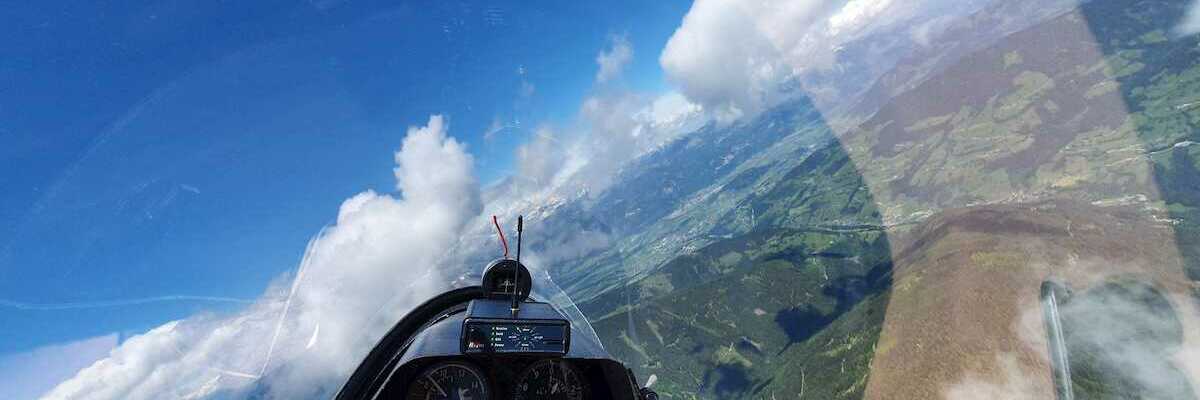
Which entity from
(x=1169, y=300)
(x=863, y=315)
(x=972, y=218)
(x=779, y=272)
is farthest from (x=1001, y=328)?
A: (x=779, y=272)

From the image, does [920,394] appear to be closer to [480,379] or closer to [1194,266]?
[1194,266]

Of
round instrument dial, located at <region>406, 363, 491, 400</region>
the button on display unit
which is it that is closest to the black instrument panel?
round instrument dial, located at <region>406, 363, 491, 400</region>

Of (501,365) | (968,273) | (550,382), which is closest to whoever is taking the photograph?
(501,365)

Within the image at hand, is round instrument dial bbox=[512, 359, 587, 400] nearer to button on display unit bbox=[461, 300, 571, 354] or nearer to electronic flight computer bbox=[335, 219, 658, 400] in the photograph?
electronic flight computer bbox=[335, 219, 658, 400]

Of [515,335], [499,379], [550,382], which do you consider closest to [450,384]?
[499,379]

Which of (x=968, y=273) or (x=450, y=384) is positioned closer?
(x=450, y=384)

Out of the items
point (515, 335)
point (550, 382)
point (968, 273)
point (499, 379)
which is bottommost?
point (550, 382)

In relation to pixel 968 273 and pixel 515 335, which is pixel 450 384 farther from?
pixel 968 273

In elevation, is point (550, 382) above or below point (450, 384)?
below

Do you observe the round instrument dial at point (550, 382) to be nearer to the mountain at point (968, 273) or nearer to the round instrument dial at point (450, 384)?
the round instrument dial at point (450, 384)
